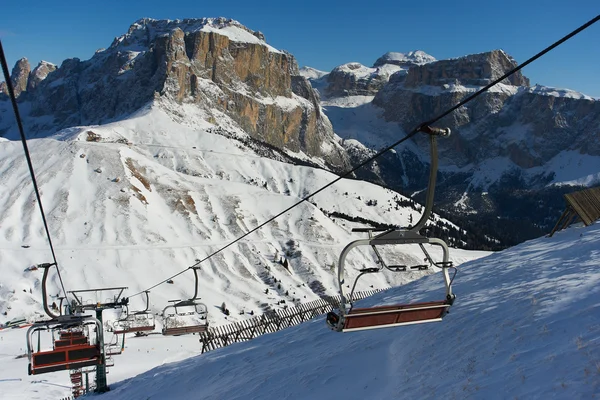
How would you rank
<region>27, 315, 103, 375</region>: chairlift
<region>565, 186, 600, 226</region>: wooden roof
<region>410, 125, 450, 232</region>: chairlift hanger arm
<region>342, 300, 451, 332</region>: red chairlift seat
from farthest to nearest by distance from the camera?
<region>565, 186, 600, 226</region>: wooden roof < <region>27, 315, 103, 375</region>: chairlift < <region>342, 300, 451, 332</region>: red chairlift seat < <region>410, 125, 450, 232</region>: chairlift hanger arm

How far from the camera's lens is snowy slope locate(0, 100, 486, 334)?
2569 inches

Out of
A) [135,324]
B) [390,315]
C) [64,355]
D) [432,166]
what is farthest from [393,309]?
[135,324]

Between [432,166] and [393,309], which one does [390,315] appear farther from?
[432,166]

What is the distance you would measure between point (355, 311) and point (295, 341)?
12430 mm

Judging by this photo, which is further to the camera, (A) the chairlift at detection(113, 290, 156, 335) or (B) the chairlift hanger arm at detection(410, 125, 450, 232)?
(A) the chairlift at detection(113, 290, 156, 335)

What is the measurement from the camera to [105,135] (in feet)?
520

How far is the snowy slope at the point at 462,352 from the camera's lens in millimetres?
9195

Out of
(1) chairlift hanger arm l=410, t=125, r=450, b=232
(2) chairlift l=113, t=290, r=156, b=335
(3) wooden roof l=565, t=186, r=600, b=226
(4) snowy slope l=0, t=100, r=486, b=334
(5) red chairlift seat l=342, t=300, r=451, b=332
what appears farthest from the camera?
(4) snowy slope l=0, t=100, r=486, b=334

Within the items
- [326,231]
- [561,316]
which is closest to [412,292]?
[561,316]

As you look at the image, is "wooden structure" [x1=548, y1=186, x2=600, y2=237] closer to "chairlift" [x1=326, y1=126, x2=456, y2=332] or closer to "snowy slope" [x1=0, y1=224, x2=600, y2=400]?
"snowy slope" [x1=0, y1=224, x2=600, y2=400]

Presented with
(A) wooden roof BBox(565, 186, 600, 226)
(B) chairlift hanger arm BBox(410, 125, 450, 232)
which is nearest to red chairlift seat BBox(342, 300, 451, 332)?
(B) chairlift hanger arm BBox(410, 125, 450, 232)

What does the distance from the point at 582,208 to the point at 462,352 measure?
22.2 m

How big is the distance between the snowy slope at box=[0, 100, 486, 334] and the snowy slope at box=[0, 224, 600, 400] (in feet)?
132

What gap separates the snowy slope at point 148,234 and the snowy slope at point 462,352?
40.2 meters
